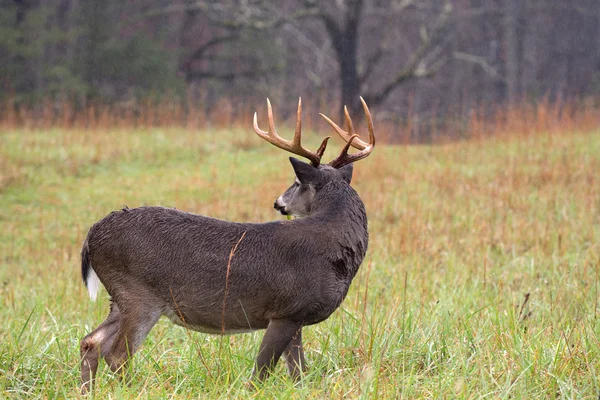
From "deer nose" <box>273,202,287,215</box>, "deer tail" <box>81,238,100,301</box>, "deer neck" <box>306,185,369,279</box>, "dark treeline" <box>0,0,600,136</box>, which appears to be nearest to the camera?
"deer neck" <box>306,185,369,279</box>

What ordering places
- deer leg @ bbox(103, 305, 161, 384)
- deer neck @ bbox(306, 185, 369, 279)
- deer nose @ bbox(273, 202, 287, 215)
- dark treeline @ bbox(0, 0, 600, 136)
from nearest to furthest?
deer leg @ bbox(103, 305, 161, 384)
deer neck @ bbox(306, 185, 369, 279)
deer nose @ bbox(273, 202, 287, 215)
dark treeline @ bbox(0, 0, 600, 136)

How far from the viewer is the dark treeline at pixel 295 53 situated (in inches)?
757

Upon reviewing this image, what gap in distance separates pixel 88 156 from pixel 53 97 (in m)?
8.12


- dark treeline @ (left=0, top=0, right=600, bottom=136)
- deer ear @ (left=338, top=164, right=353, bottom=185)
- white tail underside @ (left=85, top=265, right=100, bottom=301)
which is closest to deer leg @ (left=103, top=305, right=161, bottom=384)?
white tail underside @ (left=85, top=265, right=100, bottom=301)

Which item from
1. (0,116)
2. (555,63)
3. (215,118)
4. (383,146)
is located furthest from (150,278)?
(555,63)

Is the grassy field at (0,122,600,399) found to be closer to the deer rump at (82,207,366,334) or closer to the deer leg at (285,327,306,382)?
the deer leg at (285,327,306,382)

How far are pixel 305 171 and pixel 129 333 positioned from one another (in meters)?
1.07

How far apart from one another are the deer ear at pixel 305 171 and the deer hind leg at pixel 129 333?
91 centimetres

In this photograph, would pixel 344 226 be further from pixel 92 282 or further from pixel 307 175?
pixel 92 282

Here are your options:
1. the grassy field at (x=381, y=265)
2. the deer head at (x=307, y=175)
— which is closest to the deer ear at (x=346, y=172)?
the deer head at (x=307, y=175)

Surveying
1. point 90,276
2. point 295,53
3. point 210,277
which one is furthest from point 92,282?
point 295,53

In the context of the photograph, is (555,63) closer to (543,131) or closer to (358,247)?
(543,131)

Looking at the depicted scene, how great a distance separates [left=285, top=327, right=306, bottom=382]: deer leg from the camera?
3627 mm

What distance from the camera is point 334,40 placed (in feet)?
62.0
